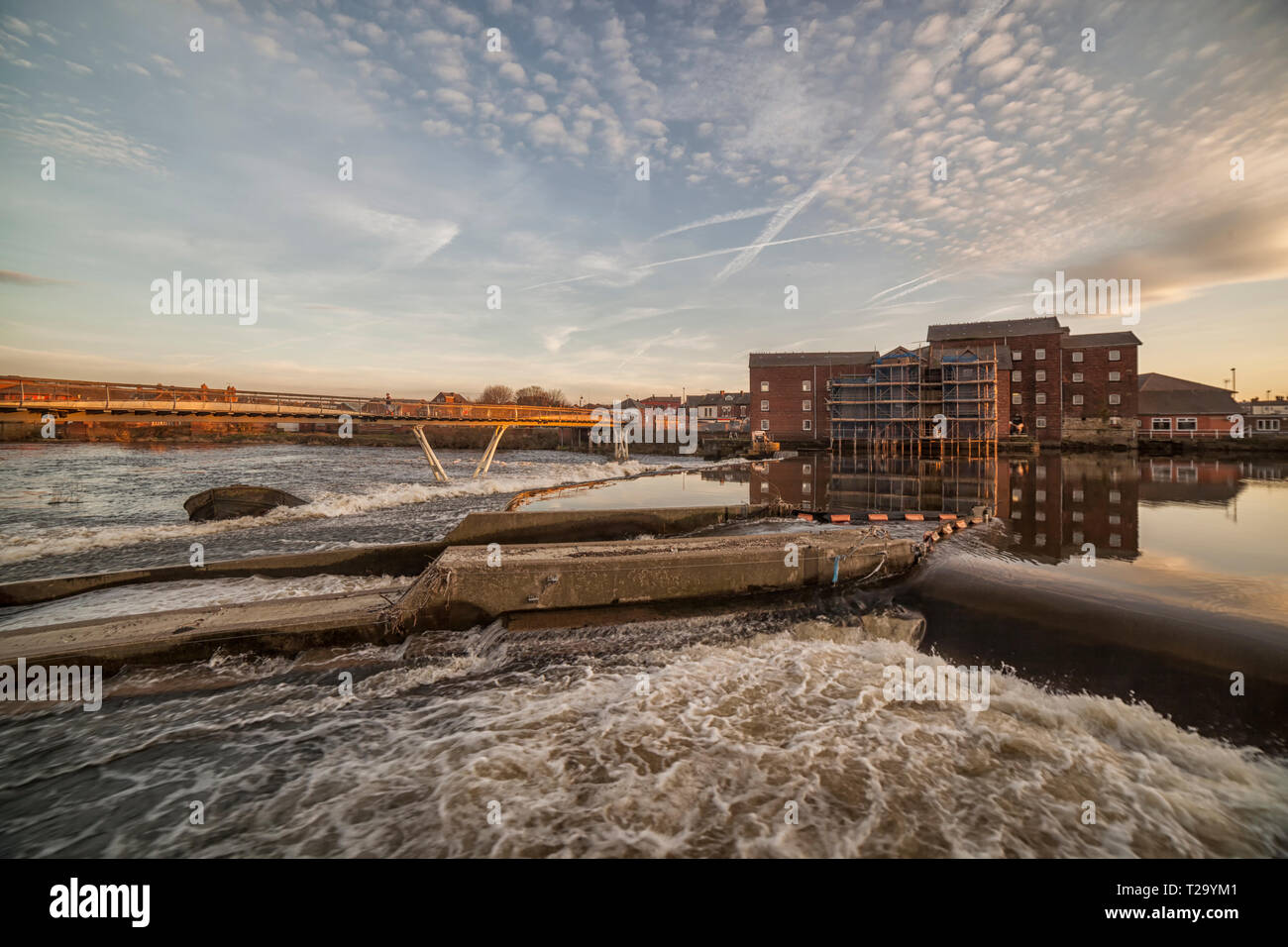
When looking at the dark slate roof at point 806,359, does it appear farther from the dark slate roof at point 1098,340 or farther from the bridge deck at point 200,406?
the bridge deck at point 200,406

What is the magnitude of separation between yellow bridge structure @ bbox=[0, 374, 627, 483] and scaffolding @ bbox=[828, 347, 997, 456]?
41306mm

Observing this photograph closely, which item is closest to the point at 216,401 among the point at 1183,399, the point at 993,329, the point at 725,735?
the point at 725,735

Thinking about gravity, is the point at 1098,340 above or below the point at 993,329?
below

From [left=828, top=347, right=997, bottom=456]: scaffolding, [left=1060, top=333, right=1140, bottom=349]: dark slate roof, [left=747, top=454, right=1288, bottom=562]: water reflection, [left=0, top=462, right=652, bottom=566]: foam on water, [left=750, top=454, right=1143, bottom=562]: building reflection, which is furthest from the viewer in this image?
[left=1060, top=333, right=1140, bottom=349]: dark slate roof

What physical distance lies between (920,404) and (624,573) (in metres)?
55.8

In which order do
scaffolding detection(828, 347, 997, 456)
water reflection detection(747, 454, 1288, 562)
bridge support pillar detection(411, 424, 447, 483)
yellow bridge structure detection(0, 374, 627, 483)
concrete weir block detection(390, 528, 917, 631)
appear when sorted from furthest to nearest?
scaffolding detection(828, 347, 997, 456), bridge support pillar detection(411, 424, 447, 483), yellow bridge structure detection(0, 374, 627, 483), water reflection detection(747, 454, 1288, 562), concrete weir block detection(390, 528, 917, 631)

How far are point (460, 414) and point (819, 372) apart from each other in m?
50.6

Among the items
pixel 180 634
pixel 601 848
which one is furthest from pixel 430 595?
pixel 601 848

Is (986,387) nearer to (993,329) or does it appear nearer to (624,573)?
(993,329)

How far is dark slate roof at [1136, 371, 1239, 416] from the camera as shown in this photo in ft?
188

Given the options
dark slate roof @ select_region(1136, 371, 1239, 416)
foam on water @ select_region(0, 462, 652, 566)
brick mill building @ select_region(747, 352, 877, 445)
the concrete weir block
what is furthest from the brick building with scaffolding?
the concrete weir block

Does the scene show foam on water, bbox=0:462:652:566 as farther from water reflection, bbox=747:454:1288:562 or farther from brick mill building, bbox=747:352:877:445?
brick mill building, bbox=747:352:877:445

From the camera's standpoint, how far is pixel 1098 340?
193 feet
